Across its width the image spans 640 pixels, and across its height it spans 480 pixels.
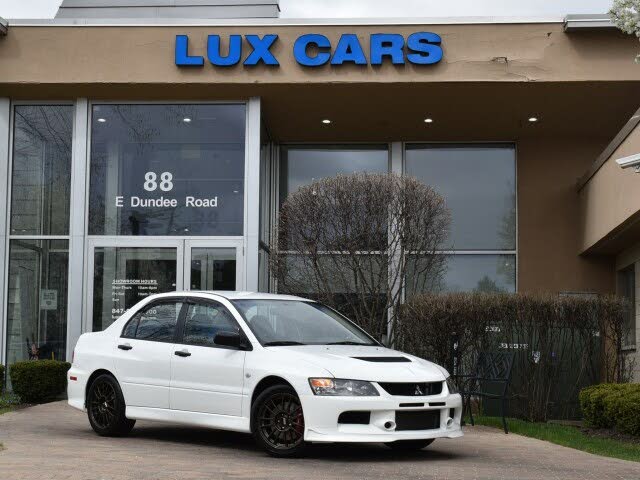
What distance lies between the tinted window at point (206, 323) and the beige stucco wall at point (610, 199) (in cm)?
744

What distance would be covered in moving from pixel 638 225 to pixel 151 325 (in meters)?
9.04

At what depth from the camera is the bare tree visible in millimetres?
16484

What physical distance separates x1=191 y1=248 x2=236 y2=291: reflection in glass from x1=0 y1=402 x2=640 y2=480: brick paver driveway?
22.2 feet

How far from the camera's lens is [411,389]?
8781mm

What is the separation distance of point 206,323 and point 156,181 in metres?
8.76

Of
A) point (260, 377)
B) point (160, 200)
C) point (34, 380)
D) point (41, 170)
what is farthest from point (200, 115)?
point (260, 377)

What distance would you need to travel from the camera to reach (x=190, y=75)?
1759 centimetres

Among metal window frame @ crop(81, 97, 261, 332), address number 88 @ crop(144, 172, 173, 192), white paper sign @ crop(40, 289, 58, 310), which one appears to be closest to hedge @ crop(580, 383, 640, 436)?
metal window frame @ crop(81, 97, 261, 332)

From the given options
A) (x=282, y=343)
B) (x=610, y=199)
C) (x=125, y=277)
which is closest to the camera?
(x=282, y=343)

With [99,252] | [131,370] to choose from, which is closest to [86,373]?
[131,370]

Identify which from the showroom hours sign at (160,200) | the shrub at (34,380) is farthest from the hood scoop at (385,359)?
the showroom hours sign at (160,200)

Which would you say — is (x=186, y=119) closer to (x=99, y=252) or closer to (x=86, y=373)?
(x=99, y=252)

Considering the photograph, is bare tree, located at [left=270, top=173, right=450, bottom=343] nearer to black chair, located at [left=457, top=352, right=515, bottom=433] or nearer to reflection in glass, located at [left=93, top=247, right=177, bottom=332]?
reflection in glass, located at [left=93, top=247, right=177, bottom=332]

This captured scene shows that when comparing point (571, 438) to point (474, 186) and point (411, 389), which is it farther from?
point (474, 186)
